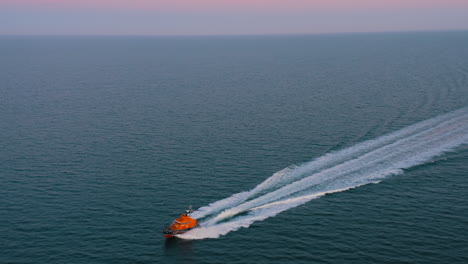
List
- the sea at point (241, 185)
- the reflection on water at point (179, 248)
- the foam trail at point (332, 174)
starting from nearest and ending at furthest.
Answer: the reflection on water at point (179, 248) → the sea at point (241, 185) → the foam trail at point (332, 174)

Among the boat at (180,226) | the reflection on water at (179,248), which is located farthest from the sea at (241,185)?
the boat at (180,226)

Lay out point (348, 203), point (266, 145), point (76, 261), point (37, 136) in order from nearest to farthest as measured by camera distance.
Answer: point (76, 261)
point (348, 203)
point (266, 145)
point (37, 136)

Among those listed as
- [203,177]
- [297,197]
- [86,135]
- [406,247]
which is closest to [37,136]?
[86,135]

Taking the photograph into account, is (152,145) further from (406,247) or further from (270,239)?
(406,247)

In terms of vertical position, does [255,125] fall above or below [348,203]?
above

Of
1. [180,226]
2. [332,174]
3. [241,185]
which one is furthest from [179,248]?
[332,174]

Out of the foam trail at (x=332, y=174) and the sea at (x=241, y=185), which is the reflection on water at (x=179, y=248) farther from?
the foam trail at (x=332, y=174)

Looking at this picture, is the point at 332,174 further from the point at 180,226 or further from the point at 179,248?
the point at 179,248
